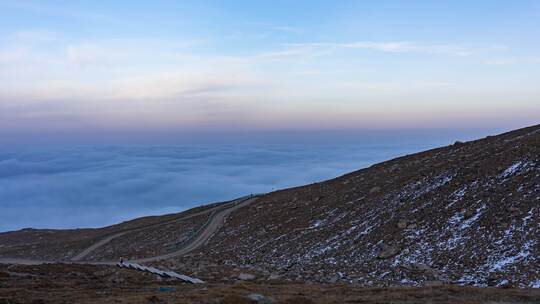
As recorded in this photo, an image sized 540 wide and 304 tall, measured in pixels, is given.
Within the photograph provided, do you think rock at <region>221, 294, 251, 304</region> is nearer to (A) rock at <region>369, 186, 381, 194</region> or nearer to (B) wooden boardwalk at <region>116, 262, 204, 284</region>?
(B) wooden boardwalk at <region>116, 262, 204, 284</region>

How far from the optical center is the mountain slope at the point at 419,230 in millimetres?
22109

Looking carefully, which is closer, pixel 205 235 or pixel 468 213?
pixel 468 213

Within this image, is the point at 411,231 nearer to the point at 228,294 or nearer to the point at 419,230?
the point at 419,230

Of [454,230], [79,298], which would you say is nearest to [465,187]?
[454,230]

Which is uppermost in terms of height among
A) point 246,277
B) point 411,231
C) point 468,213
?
point 468,213

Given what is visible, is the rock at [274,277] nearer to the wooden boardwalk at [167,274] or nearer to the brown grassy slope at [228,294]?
the brown grassy slope at [228,294]

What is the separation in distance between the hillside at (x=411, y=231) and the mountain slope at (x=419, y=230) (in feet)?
0.22

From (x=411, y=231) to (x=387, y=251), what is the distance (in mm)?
2915

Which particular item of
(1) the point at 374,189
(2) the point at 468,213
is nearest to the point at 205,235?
(1) the point at 374,189

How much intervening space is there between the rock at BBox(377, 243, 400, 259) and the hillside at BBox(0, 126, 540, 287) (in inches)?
2.2

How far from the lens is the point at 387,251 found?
26281mm

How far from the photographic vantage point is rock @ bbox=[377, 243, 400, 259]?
2592 centimetres

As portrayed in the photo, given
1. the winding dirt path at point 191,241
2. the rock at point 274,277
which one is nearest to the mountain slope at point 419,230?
the rock at point 274,277

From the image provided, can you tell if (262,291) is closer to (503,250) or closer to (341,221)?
(503,250)
